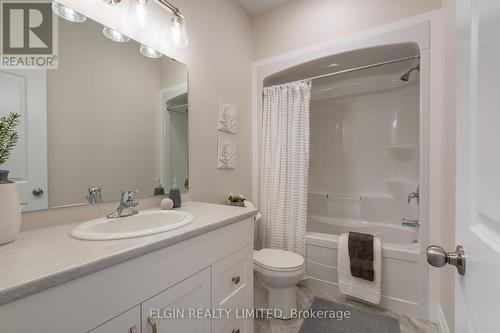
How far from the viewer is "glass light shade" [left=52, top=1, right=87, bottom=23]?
103 cm

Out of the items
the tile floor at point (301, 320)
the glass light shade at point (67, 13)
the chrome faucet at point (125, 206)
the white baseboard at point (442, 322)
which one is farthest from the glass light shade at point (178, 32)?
the white baseboard at point (442, 322)

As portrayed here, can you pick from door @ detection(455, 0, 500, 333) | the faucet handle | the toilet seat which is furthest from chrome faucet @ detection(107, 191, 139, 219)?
door @ detection(455, 0, 500, 333)

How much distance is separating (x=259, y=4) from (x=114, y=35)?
162 cm

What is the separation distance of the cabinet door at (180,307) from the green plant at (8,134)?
2.47 ft

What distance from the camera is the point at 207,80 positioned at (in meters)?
1.84

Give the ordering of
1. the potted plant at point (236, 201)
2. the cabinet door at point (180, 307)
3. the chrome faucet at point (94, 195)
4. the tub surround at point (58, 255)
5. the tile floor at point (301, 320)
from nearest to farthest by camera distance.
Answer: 1. the tub surround at point (58, 255)
2. the cabinet door at point (180, 307)
3. the chrome faucet at point (94, 195)
4. the tile floor at point (301, 320)
5. the potted plant at point (236, 201)

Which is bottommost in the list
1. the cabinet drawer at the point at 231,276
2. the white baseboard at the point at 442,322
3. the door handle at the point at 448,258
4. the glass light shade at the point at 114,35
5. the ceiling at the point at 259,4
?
the white baseboard at the point at 442,322

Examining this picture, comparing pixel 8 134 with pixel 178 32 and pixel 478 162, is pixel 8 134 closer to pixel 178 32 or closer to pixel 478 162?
pixel 178 32

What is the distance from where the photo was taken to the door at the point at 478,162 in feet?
1.23

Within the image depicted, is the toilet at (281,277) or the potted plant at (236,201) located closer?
the toilet at (281,277)

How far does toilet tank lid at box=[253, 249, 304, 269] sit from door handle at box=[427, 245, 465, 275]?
116 cm

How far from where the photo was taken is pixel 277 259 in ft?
5.70

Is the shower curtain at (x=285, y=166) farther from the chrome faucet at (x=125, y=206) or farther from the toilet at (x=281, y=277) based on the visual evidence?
the chrome faucet at (x=125, y=206)

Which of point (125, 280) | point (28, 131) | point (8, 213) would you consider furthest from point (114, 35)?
point (125, 280)
